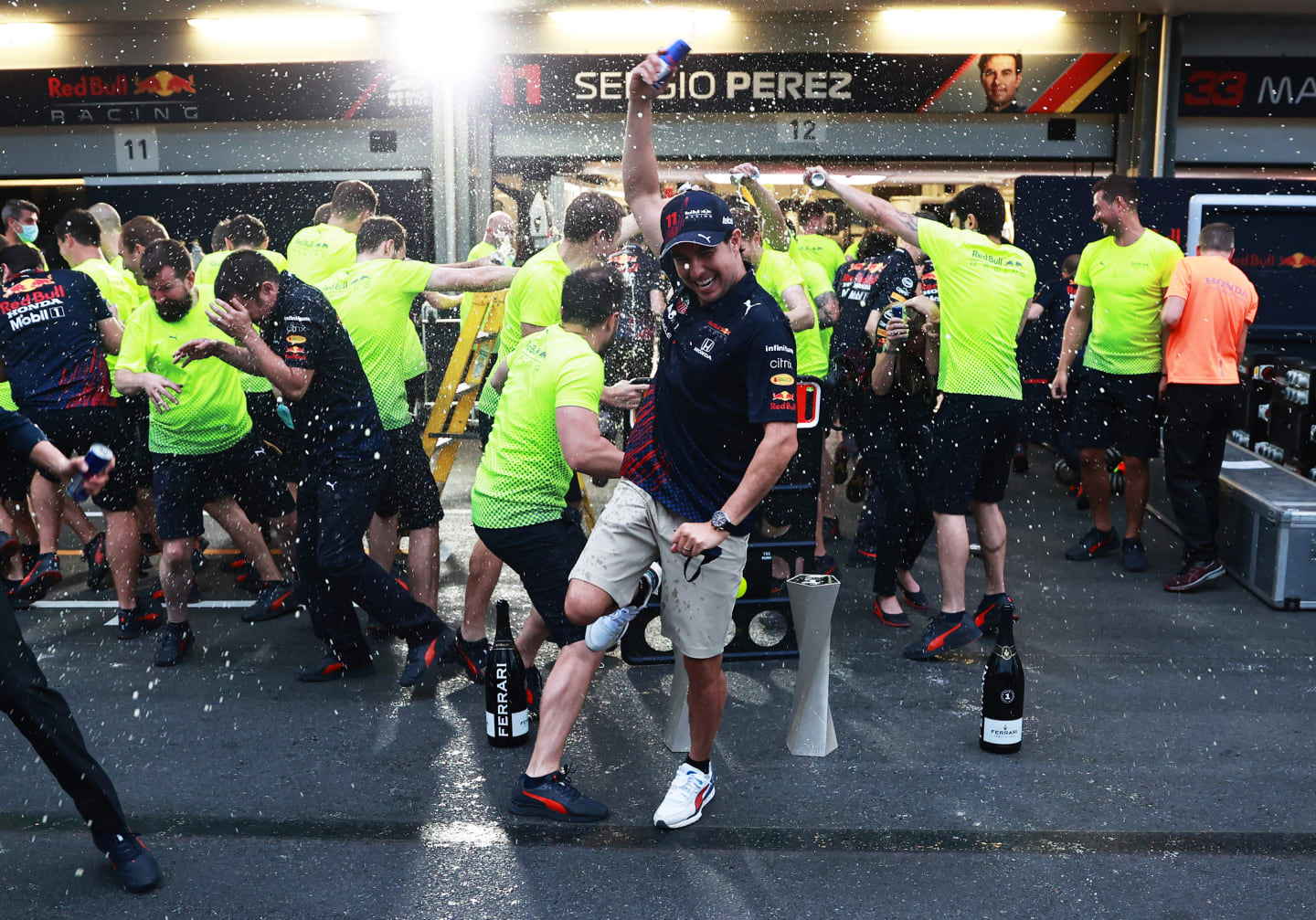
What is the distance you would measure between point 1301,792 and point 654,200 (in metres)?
2.97

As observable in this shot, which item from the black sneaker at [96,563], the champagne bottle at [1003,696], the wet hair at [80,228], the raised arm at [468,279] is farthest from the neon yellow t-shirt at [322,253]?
the champagne bottle at [1003,696]

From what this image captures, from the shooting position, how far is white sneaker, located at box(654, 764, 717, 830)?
392 cm

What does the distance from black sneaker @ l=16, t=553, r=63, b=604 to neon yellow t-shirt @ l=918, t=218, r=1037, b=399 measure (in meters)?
4.91

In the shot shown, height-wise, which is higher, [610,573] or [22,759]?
[610,573]

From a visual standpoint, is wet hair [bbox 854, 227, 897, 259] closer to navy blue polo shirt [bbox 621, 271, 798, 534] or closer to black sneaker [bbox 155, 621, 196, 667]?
navy blue polo shirt [bbox 621, 271, 798, 534]

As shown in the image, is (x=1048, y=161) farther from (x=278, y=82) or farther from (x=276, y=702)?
(x=276, y=702)

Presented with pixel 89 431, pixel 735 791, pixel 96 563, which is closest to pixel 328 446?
pixel 89 431

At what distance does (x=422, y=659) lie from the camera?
17.1 feet

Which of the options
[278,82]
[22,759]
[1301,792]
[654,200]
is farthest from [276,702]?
[278,82]

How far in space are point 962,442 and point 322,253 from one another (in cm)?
403

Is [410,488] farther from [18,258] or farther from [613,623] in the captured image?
[18,258]

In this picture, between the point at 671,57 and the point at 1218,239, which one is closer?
the point at 671,57

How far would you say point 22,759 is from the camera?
453 cm

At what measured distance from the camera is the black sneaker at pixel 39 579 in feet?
22.1
